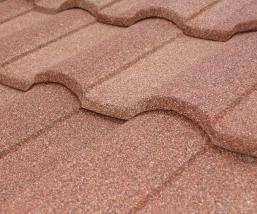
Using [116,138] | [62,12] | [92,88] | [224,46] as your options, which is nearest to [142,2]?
[62,12]

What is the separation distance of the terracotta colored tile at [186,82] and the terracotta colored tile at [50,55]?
24 cm

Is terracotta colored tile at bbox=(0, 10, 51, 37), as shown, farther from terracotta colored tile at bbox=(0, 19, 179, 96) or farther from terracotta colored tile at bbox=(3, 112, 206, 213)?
terracotta colored tile at bbox=(3, 112, 206, 213)

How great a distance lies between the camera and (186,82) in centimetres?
132

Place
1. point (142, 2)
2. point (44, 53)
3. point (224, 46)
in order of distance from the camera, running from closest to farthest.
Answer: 1. point (224, 46)
2. point (44, 53)
3. point (142, 2)

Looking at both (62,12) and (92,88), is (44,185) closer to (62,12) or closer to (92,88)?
(92,88)

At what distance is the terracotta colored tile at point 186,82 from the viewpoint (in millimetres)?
1227

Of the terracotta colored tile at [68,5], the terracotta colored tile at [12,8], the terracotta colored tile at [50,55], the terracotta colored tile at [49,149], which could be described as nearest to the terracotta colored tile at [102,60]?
the terracotta colored tile at [50,55]

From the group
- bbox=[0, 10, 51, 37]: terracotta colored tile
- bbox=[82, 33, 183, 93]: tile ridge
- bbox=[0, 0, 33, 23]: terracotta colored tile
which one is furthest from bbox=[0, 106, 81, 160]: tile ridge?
bbox=[0, 0, 33, 23]: terracotta colored tile

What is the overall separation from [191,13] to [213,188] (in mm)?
965

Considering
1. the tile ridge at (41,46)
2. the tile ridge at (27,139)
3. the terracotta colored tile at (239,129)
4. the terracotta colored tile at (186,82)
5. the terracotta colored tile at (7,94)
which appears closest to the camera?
the terracotta colored tile at (239,129)

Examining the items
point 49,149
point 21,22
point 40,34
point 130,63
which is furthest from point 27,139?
point 21,22

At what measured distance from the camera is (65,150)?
1.31 m

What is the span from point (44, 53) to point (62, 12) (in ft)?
1.29

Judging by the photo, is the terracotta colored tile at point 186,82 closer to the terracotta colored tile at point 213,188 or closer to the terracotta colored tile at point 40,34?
the terracotta colored tile at point 213,188
